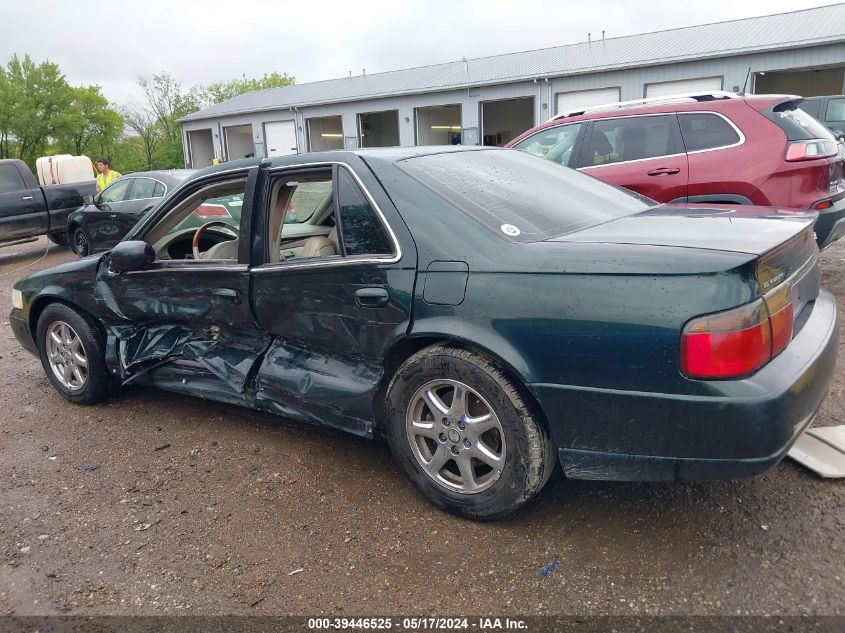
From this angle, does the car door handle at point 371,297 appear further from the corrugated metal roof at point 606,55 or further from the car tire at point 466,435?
the corrugated metal roof at point 606,55

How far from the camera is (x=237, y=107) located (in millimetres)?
31219

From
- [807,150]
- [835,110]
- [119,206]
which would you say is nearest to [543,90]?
[835,110]

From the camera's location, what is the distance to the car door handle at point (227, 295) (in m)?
3.45

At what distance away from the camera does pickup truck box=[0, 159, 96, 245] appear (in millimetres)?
12336

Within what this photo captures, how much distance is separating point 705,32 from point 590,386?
2299 cm

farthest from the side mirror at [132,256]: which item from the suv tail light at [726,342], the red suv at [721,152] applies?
the red suv at [721,152]

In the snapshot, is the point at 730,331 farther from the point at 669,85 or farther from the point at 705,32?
the point at 705,32

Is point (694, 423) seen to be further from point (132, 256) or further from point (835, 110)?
point (835, 110)

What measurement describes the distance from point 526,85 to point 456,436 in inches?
819

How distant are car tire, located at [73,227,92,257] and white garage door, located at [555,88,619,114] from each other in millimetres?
14114

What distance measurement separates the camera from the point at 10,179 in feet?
41.5

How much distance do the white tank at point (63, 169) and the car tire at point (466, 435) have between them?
62.0 ft

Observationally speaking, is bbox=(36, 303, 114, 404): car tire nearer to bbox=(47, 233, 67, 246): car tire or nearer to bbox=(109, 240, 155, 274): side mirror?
bbox=(109, 240, 155, 274): side mirror

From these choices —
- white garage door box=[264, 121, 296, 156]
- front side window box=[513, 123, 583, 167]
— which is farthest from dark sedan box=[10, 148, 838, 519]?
white garage door box=[264, 121, 296, 156]
